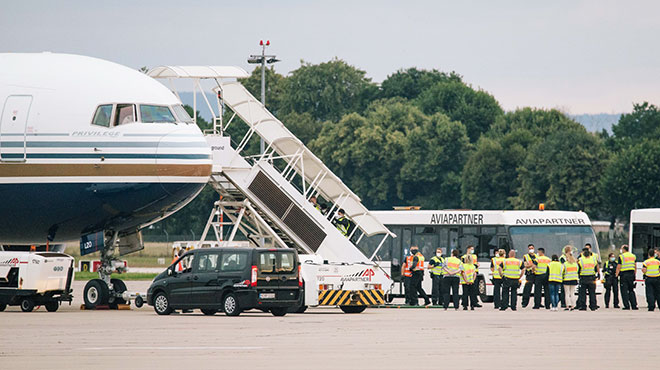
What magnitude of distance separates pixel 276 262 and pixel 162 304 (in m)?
2.87

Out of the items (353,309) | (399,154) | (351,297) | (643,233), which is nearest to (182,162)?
(351,297)

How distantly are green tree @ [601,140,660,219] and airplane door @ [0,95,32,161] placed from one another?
64324 millimetres

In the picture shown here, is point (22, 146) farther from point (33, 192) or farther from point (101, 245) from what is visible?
point (101, 245)

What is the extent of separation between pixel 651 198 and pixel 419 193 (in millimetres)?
24982

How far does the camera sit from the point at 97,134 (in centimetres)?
2733

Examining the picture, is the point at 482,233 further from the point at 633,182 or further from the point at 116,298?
the point at 633,182

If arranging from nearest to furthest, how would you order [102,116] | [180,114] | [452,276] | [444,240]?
[102,116] < [180,114] < [452,276] < [444,240]

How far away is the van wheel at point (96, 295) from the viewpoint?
29.2 metres

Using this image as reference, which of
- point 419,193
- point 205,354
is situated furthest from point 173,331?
point 419,193

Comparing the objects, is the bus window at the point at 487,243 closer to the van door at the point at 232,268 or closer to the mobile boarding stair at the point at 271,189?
the mobile boarding stair at the point at 271,189

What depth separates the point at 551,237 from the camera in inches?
1524

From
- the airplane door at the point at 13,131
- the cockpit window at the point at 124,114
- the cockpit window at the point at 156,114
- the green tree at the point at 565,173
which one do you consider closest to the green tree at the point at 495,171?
the green tree at the point at 565,173

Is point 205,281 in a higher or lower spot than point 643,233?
lower

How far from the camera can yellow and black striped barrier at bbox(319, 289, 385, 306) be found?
95.5 ft
